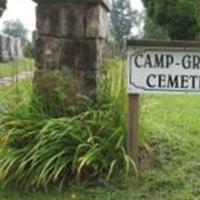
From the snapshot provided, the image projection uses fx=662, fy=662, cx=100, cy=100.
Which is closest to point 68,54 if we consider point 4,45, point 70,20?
point 70,20

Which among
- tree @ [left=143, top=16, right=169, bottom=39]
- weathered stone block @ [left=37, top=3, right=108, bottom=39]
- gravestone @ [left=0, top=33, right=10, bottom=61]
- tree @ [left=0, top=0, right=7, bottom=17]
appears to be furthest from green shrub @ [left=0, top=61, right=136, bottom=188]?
tree @ [left=143, top=16, right=169, bottom=39]

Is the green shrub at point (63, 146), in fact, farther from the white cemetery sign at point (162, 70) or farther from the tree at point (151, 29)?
the tree at point (151, 29)

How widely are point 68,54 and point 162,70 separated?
841mm

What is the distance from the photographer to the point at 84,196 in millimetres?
4781

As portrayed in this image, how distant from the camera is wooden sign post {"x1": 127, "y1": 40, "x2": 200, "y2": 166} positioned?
5.10 m

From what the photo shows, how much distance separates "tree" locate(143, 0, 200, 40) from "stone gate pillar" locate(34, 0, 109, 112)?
22.2 meters

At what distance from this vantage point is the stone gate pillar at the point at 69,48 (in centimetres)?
537

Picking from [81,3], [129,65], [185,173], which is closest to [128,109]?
[129,65]

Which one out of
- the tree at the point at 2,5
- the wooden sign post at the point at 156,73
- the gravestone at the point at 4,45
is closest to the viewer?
the wooden sign post at the point at 156,73

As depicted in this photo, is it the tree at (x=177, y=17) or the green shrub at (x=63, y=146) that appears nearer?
the green shrub at (x=63, y=146)

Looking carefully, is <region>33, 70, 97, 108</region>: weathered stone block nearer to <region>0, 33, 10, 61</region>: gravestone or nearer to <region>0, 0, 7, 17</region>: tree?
<region>0, 33, 10, 61</region>: gravestone

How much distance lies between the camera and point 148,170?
5188 mm

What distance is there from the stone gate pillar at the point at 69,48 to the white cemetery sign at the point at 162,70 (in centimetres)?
44

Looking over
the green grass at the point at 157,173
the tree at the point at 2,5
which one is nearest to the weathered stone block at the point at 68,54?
the green grass at the point at 157,173
